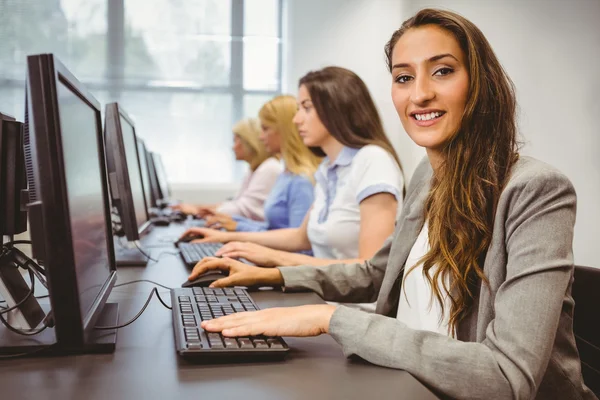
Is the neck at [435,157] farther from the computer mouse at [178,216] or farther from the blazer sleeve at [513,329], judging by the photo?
the computer mouse at [178,216]

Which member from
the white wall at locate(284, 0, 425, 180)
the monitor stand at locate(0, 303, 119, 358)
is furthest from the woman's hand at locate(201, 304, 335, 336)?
the white wall at locate(284, 0, 425, 180)

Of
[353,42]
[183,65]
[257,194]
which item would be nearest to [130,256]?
[257,194]

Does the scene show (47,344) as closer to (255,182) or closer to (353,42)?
(255,182)

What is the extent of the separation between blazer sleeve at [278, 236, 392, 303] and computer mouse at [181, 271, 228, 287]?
0.14 m

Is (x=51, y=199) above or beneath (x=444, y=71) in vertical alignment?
beneath

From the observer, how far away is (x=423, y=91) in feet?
3.54

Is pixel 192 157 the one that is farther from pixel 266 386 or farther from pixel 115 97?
pixel 266 386

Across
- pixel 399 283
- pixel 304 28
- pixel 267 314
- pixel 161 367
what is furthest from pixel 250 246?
pixel 304 28

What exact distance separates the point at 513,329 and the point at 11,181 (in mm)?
→ 774

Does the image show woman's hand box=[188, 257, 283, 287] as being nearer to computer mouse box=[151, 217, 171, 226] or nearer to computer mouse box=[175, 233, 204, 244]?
computer mouse box=[175, 233, 204, 244]

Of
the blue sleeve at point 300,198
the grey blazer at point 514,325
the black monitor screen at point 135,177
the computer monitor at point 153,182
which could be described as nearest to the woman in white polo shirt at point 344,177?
the black monitor screen at point 135,177

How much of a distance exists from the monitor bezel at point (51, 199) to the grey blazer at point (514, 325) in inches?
14.2

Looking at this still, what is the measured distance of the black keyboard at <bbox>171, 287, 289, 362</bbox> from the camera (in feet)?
2.57

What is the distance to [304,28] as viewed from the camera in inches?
186
